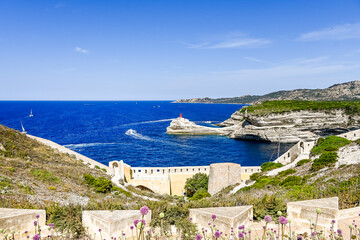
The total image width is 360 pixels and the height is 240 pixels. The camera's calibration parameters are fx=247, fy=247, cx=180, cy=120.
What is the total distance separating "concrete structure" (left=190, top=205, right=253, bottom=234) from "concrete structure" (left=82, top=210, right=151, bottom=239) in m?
1.64

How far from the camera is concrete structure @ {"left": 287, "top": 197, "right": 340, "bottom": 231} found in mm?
7414

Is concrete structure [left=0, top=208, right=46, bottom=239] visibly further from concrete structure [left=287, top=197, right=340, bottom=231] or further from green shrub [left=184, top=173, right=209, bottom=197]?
green shrub [left=184, top=173, right=209, bottom=197]

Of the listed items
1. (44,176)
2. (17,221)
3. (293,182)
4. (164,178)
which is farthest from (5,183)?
(293,182)

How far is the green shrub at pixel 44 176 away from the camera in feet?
60.6

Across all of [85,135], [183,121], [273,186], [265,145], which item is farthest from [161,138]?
[273,186]

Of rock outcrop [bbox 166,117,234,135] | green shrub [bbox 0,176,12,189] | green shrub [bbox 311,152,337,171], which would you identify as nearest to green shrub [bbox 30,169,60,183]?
green shrub [bbox 0,176,12,189]

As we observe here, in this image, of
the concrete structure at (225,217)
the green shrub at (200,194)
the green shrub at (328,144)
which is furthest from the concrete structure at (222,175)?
the concrete structure at (225,217)

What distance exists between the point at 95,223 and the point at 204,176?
2176cm

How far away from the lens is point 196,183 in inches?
1094

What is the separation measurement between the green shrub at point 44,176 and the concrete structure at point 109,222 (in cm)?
1258

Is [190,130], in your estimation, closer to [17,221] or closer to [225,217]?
[225,217]

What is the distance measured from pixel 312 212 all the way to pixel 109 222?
20.3ft

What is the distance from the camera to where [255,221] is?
8617mm

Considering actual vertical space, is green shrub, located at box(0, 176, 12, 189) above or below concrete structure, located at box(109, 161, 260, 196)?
above
